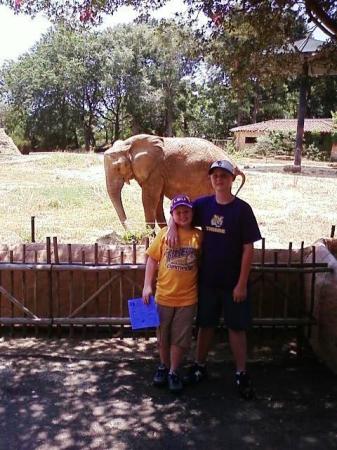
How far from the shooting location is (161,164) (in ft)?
27.8

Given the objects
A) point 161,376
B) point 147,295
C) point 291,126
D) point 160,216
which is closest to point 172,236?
point 147,295

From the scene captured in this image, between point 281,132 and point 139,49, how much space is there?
13.6 m

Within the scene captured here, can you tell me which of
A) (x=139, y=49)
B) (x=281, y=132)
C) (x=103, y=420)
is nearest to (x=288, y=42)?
(x=103, y=420)

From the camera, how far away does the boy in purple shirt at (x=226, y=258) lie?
379 centimetres

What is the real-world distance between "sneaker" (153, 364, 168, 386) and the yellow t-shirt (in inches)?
19.7

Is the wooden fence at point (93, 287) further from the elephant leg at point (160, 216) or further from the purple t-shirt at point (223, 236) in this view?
the elephant leg at point (160, 216)

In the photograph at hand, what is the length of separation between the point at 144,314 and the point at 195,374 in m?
0.61

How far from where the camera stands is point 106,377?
13.7 ft

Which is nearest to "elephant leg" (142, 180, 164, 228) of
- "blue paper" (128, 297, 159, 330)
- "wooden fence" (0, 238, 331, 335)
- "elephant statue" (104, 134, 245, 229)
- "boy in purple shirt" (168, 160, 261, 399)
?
"elephant statue" (104, 134, 245, 229)

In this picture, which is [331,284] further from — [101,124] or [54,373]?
[101,124]

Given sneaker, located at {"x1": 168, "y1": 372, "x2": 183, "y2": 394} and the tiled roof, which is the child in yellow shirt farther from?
the tiled roof

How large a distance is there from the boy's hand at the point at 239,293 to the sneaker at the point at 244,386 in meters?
0.56

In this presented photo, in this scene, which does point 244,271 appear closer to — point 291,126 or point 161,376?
point 161,376

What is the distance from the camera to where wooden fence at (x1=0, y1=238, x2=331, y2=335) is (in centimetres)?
478
